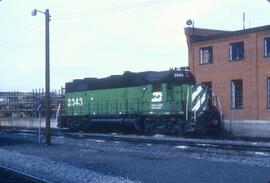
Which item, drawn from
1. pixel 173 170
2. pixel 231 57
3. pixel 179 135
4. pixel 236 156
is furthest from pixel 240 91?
pixel 173 170

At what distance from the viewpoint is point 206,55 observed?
36594 millimetres

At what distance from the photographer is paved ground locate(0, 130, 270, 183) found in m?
12.5

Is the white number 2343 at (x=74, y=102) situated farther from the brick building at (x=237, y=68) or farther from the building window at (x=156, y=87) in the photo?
the brick building at (x=237, y=68)

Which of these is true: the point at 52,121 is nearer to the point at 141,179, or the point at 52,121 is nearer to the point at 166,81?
the point at 166,81

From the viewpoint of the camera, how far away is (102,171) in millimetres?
13789

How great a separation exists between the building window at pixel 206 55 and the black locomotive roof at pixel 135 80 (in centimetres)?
742

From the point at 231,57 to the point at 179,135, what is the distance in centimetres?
913

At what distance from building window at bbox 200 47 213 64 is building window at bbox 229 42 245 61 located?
6.60 ft

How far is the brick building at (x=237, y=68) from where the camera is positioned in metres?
31.9

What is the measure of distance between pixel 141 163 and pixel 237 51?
20.8m

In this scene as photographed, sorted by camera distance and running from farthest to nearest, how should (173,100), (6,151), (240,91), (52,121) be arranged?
(52,121)
(240,91)
(173,100)
(6,151)

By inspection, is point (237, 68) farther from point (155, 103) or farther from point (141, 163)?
point (141, 163)

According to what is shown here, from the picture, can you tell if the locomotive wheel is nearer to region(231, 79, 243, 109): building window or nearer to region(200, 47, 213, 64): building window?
region(231, 79, 243, 109): building window

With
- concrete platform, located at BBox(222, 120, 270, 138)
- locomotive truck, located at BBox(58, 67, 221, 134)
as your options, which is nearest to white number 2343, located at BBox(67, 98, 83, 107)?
locomotive truck, located at BBox(58, 67, 221, 134)
